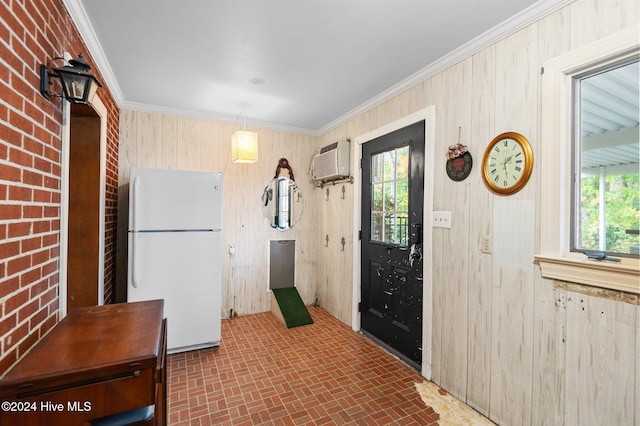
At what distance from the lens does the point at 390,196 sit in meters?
2.86

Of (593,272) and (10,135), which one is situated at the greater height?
(10,135)

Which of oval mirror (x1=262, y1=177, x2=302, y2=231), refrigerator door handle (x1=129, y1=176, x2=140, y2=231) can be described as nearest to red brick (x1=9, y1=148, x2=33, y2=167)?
refrigerator door handle (x1=129, y1=176, x2=140, y2=231)

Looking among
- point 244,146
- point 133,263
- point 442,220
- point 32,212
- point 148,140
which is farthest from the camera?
point 148,140

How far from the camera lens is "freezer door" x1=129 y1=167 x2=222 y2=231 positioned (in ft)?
8.61

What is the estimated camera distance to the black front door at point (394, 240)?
2.52 meters

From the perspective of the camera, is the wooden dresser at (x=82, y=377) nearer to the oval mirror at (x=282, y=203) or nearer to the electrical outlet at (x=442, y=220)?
the electrical outlet at (x=442, y=220)

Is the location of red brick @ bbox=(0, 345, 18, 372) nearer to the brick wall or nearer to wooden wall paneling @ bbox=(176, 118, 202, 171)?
the brick wall

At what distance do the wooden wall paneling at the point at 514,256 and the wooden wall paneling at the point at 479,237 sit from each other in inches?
1.7

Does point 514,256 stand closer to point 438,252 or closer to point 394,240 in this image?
point 438,252

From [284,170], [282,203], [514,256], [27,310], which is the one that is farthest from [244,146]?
[514,256]

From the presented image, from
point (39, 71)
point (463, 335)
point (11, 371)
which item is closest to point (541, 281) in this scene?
point (463, 335)

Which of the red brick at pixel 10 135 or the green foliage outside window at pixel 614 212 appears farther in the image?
the green foliage outside window at pixel 614 212

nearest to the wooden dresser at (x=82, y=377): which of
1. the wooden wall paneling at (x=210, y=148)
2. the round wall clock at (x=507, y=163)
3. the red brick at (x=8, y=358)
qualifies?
the red brick at (x=8, y=358)

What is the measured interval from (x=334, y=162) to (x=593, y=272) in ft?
8.25
